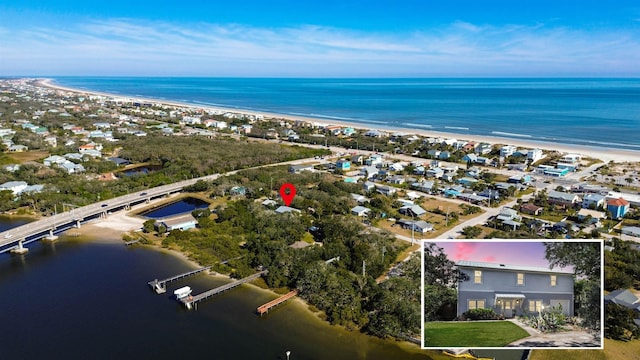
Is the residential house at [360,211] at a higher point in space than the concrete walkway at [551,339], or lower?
lower

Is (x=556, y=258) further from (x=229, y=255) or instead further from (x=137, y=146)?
(x=137, y=146)

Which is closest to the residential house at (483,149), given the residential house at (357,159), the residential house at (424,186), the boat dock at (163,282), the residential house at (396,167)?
the residential house at (396,167)

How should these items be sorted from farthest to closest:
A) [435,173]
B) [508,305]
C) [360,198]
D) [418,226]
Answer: [435,173] < [360,198] < [418,226] < [508,305]

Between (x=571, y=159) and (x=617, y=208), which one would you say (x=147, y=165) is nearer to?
(x=617, y=208)

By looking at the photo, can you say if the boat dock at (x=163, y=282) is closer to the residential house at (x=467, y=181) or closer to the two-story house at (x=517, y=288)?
the two-story house at (x=517, y=288)

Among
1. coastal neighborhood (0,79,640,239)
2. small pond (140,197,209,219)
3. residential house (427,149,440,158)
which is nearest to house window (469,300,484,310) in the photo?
coastal neighborhood (0,79,640,239)

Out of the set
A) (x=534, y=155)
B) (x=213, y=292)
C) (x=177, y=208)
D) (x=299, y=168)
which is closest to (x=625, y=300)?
(x=213, y=292)
